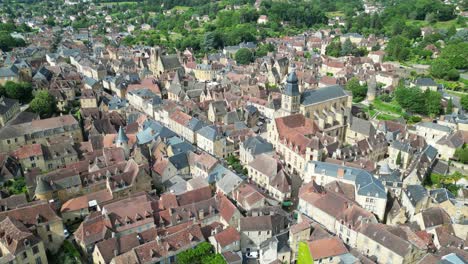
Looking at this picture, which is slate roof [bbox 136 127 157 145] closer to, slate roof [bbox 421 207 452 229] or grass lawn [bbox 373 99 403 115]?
slate roof [bbox 421 207 452 229]

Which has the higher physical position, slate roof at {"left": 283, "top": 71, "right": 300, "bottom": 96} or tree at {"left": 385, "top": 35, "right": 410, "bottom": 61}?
slate roof at {"left": 283, "top": 71, "right": 300, "bottom": 96}

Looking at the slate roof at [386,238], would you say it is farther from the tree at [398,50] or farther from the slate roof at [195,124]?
the tree at [398,50]

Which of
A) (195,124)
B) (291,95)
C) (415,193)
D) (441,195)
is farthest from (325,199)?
(195,124)

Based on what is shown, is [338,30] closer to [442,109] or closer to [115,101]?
[442,109]

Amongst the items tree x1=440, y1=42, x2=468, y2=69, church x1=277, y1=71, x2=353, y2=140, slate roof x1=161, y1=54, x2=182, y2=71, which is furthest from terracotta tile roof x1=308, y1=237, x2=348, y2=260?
tree x1=440, y1=42, x2=468, y2=69

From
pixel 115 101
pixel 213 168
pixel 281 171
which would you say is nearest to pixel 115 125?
pixel 115 101
